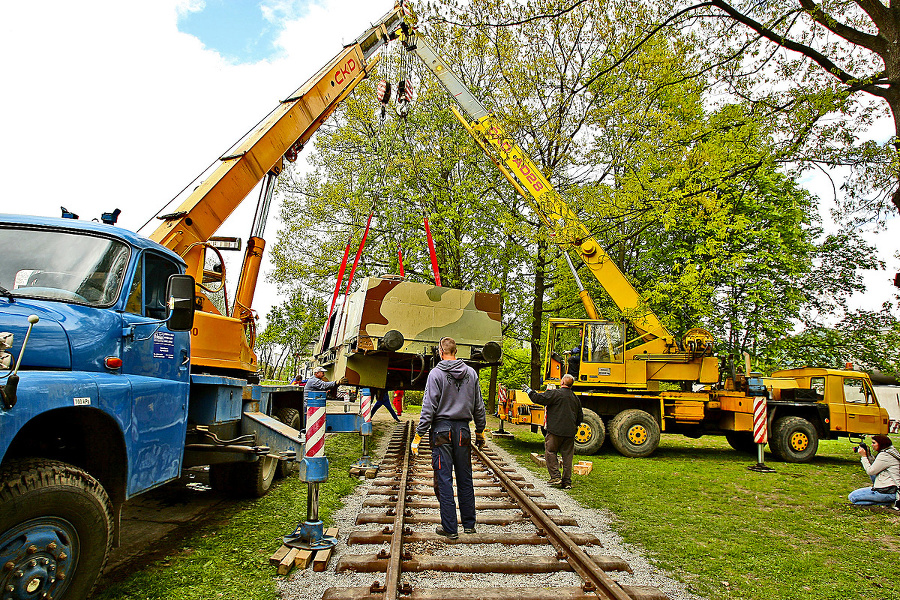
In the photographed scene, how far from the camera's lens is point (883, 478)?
7.88m

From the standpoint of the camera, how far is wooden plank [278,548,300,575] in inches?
174

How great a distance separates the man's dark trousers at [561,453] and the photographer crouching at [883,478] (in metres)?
4.02

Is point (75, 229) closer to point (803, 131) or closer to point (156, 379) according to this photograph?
point (156, 379)

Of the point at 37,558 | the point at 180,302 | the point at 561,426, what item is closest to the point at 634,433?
the point at 561,426

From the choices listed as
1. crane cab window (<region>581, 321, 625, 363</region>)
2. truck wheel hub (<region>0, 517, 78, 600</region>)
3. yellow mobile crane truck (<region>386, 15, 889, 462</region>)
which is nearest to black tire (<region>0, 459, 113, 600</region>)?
truck wheel hub (<region>0, 517, 78, 600</region>)

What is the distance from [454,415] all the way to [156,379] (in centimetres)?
269

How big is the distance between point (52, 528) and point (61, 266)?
1.88 meters

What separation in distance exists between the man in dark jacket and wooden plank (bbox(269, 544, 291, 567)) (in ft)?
15.1

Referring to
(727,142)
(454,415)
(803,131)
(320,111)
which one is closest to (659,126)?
(727,142)

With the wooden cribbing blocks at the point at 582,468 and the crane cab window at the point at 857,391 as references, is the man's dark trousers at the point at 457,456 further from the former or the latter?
the crane cab window at the point at 857,391

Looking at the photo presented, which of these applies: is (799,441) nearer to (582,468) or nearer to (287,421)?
(582,468)

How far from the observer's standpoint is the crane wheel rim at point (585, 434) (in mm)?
12156

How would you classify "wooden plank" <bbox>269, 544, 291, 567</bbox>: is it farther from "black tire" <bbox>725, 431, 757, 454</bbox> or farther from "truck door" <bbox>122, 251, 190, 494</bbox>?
"black tire" <bbox>725, 431, 757, 454</bbox>

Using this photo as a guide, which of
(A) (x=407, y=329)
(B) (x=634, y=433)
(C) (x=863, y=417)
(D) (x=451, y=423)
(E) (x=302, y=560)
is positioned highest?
(A) (x=407, y=329)
